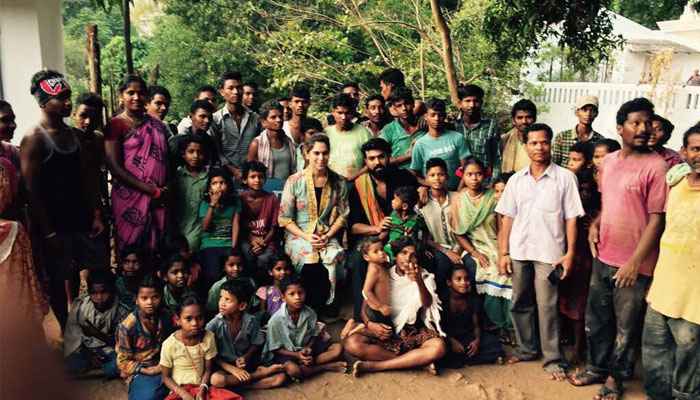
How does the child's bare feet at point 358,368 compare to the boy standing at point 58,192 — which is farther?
the child's bare feet at point 358,368

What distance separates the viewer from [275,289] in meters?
4.47

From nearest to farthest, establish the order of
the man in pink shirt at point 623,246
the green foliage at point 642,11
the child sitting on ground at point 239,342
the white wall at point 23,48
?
1. the man in pink shirt at point 623,246
2. the child sitting on ground at point 239,342
3. the white wall at point 23,48
4. the green foliage at point 642,11

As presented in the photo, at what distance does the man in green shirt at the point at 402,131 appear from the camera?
534 centimetres

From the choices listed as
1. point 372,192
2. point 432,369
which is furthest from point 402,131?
point 432,369

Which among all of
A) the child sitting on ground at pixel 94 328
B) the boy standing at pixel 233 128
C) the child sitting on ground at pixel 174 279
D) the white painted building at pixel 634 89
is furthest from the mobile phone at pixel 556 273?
the white painted building at pixel 634 89

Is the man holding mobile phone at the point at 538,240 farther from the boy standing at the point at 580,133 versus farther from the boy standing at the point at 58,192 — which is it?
the boy standing at the point at 58,192

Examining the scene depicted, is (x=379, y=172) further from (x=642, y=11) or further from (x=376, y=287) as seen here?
(x=642, y=11)

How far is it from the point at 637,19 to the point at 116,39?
17.8 meters

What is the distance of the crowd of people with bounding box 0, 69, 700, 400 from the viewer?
3658 millimetres

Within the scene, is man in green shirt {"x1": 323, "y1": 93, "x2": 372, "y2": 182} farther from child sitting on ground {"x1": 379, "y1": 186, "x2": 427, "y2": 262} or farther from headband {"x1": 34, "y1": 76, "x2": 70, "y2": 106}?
headband {"x1": 34, "y1": 76, "x2": 70, "y2": 106}

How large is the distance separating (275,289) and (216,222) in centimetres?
73

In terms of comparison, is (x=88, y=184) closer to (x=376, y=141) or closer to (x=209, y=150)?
(x=209, y=150)

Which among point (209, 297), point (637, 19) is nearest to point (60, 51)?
point (209, 297)

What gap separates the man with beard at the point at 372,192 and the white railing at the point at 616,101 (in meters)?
8.95
